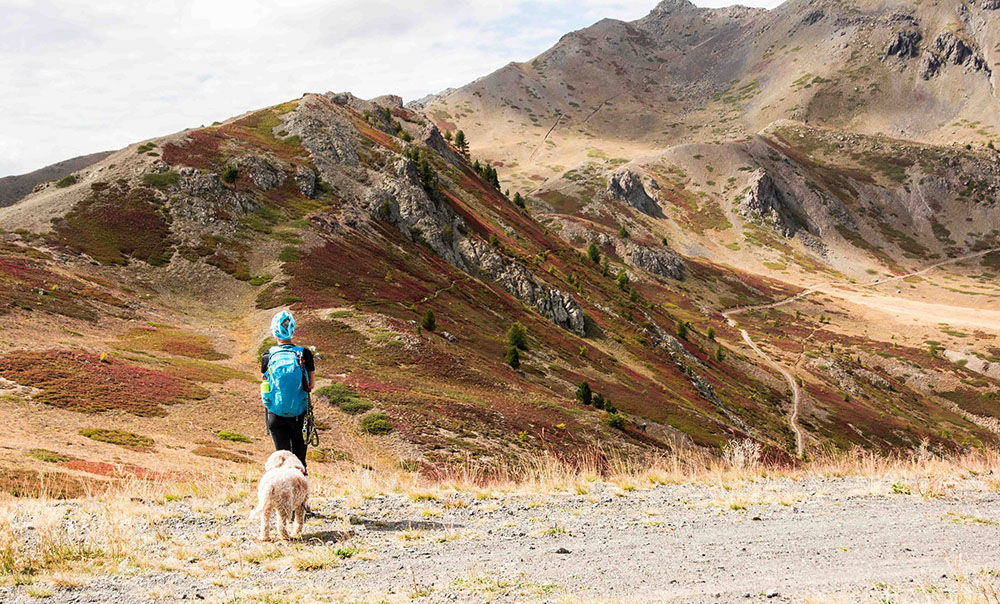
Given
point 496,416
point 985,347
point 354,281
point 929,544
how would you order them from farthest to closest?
point 985,347
point 354,281
point 496,416
point 929,544

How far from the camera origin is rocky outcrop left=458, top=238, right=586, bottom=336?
76375 millimetres

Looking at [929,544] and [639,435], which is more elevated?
[929,544]

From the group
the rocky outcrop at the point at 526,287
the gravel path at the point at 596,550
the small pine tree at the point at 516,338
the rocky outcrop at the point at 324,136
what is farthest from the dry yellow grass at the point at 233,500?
the rocky outcrop at the point at 324,136

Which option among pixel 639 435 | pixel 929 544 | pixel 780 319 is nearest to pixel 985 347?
pixel 780 319

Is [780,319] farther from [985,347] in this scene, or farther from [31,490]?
[31,490]

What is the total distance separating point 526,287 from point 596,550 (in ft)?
229

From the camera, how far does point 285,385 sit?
32.8ft

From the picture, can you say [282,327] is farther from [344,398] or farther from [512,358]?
[512,358]

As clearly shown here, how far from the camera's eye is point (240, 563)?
→ 325 inches

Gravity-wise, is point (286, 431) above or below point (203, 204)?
below

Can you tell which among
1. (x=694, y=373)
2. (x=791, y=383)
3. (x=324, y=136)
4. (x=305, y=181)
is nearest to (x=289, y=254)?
(x=305, y=181)

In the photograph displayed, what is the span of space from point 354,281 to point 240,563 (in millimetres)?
48000

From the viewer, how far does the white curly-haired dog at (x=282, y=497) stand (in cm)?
909

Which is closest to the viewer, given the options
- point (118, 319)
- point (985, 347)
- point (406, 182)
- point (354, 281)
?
point (118, 319)
